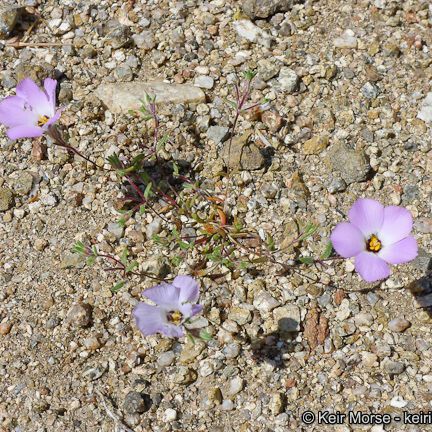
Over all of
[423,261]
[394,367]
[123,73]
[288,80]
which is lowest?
[394,367]

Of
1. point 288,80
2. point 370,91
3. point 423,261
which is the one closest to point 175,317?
point 423,261

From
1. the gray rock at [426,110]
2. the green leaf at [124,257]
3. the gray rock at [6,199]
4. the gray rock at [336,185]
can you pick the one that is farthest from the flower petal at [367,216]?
the gray rock at [6,199]

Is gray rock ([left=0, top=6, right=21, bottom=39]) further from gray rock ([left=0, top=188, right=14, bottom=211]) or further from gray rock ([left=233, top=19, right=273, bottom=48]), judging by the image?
gray rock ([left=233, top=19, right=273, bottom=48])

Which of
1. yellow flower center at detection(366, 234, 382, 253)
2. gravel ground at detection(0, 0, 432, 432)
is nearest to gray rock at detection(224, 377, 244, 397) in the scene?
gravel ground at detection(0, 0, 432, 432)

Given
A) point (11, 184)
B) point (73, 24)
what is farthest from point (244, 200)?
point (73, 24)

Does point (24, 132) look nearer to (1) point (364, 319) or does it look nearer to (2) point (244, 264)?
(2) point (244, 264)

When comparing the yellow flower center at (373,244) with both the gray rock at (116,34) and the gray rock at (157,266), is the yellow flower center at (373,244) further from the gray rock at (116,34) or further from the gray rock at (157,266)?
the gray rock at (116,34)
